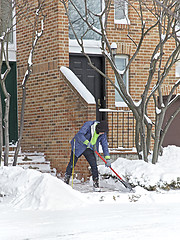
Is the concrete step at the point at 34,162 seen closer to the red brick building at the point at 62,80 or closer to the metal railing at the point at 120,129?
the red brick building at the point at 62,80

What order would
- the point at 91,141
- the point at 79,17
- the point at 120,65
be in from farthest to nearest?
the point at 120,65 < the point at 79,17 < the point at 91,141

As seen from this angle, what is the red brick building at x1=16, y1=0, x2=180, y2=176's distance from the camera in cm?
1341

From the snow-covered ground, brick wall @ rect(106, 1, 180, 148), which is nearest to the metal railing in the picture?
brick wall @ rect(106, 1, 180, 148)

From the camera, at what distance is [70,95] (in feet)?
43.5

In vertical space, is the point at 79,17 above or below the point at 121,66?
above

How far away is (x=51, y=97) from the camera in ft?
45.8

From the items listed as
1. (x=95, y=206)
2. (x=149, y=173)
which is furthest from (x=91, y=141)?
(x=95, y=206)

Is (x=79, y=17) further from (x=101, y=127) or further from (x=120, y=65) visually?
(x=101, y=127)

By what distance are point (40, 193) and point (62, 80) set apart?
492 cm

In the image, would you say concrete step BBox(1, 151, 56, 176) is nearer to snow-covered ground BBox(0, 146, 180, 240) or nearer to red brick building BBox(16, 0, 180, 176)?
red brick building BBox(16, 0, 180, 176)

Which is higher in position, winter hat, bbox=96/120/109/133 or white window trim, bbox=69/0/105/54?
white window trim, bbox=69/0/105/54

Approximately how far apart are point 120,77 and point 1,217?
4.95 m

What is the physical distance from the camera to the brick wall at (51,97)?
1333cm

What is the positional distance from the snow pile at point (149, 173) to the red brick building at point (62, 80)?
1721mm
